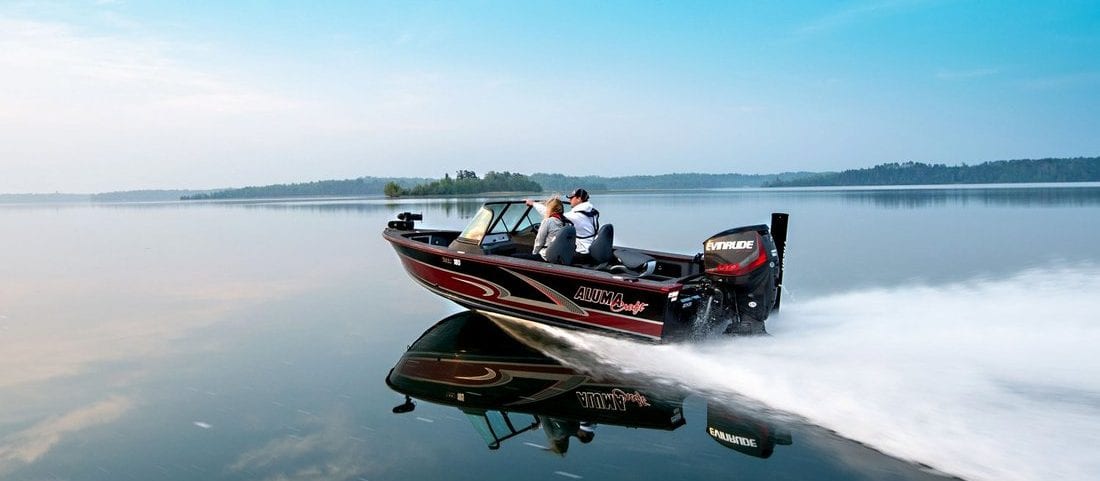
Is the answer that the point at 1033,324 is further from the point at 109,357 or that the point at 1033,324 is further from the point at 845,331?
the point at 109,357

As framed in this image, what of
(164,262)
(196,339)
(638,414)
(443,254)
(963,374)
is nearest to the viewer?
(638,414)

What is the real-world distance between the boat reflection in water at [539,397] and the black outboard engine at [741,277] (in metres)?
1.34

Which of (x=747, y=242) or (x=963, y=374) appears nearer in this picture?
(x=963, y=374)

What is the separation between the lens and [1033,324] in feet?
24.3

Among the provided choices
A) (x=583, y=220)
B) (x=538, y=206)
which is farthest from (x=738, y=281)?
(x=538, y=206)

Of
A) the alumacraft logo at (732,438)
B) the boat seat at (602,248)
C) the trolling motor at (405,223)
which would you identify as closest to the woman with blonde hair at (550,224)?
the boat seat at (602,248)

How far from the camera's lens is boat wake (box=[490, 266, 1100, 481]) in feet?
14.4

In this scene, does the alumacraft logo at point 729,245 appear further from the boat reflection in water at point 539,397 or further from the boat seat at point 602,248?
the boat reflection in water at point 539,397

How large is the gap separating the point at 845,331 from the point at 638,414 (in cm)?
331

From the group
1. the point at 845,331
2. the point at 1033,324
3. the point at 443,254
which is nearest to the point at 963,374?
the point at 845,331

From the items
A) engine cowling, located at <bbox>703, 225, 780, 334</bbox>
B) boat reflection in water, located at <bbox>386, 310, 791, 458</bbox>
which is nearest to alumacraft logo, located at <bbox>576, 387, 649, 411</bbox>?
boat reflection in water, located at <bbox>386, 310, 791, 458</bbox>

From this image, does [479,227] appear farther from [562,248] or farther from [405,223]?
[405,223]

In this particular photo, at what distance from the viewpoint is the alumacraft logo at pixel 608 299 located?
6.80 metres

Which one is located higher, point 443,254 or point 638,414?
point 443,254
